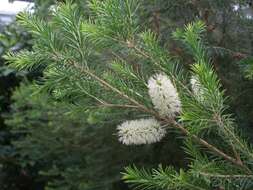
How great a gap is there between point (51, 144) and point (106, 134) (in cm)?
56

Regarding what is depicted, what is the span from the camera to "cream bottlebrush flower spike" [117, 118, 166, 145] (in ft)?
4.39

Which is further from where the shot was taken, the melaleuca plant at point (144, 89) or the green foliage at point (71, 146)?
the green foliage at point (71, 146)

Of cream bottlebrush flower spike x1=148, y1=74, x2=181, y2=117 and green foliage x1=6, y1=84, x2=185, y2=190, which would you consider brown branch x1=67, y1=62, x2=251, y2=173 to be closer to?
cream bottlebrush flower spike x1=148, y1=74, x2=181, y2=117

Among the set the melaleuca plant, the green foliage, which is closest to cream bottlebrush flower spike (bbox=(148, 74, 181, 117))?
the melaleuca plant

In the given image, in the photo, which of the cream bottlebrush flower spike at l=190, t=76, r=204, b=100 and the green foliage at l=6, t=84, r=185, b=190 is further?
the green foliage at l=6, t=84, r=185, b=190

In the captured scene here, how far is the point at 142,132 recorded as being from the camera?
1338 mm

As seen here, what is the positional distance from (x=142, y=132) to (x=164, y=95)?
14cm

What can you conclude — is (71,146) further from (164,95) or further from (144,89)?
(164,95)

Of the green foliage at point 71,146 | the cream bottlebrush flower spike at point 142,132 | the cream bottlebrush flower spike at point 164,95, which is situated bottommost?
the green foliage at point 71,146

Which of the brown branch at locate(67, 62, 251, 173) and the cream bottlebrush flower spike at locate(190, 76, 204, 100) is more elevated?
the cream bottlebrush flower spike at locate(190, 76, 204, 100)

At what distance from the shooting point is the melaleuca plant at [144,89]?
1274 mm

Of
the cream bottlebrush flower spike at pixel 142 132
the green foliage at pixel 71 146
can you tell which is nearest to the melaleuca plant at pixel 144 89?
the cream bottlebrush flower spike at pixel 142 132

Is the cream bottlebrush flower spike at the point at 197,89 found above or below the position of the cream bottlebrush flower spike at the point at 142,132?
above

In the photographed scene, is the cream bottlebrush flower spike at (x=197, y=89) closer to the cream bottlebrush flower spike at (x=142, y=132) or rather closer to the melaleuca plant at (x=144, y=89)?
the melaleuca plant at (x=144, y=89)
